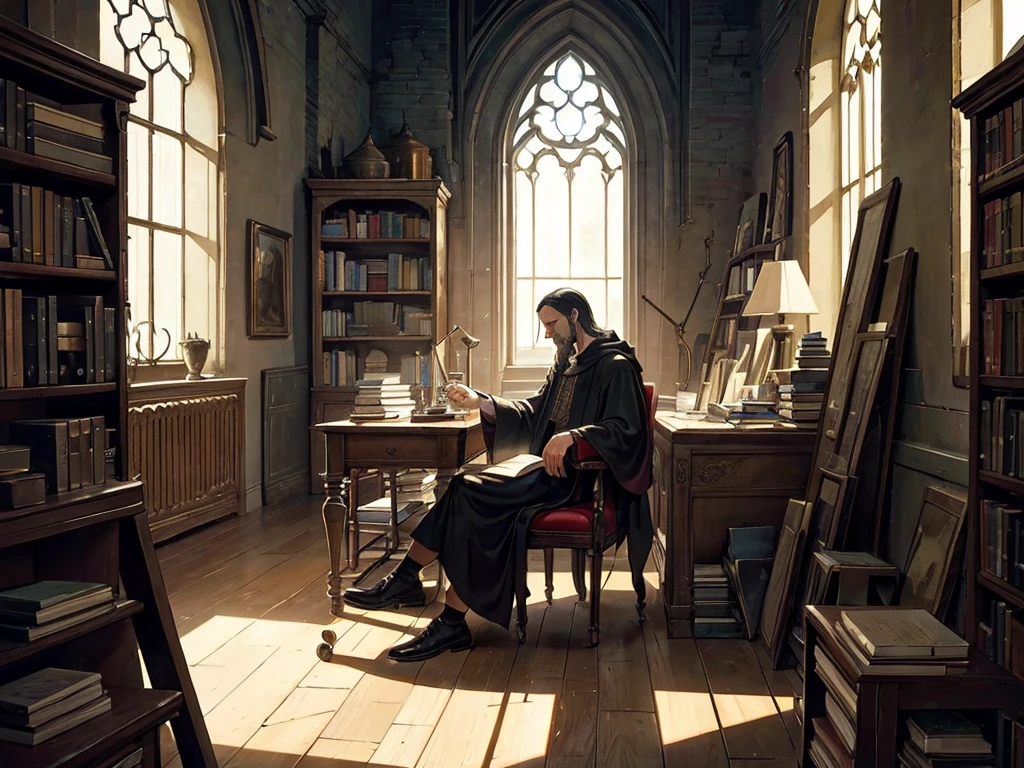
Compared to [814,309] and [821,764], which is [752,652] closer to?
[821,764]

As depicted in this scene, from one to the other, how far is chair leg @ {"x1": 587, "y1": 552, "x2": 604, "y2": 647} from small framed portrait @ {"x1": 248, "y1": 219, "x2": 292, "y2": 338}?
383 centimetres

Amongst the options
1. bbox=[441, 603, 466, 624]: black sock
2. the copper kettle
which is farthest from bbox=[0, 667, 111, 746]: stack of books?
the copper kettle

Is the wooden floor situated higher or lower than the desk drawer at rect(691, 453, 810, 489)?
lower

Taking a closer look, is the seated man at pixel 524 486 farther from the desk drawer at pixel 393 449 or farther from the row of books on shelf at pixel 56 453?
the row of books on shelf at pixel 56 453

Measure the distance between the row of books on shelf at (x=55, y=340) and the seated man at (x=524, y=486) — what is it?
5.16 feet

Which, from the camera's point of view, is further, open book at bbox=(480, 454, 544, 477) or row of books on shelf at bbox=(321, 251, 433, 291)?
row of books on shelf at bbox=(321, 251, 433, 291)

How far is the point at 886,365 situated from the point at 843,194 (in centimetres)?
259

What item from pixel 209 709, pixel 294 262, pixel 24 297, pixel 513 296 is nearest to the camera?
pixel 24 297

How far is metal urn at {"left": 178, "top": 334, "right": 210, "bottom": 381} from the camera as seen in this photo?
556 cm

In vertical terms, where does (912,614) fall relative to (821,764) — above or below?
above

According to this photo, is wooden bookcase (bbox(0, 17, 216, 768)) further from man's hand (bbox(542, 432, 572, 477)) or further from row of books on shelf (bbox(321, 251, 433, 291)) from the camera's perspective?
row of books on shelf (bbox(321, 251, 433, 291))

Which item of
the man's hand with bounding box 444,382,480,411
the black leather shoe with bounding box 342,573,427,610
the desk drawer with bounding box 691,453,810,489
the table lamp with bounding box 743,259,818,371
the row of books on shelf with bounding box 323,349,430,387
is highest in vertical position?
the table lamp with bounding box 743,259,818,371

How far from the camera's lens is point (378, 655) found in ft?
11.5

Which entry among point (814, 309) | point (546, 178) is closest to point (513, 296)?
point (546, 178)
